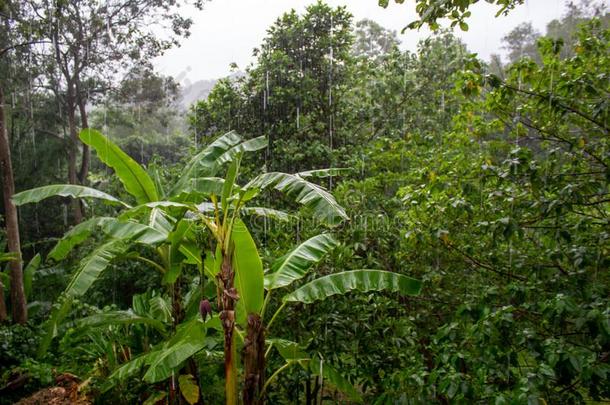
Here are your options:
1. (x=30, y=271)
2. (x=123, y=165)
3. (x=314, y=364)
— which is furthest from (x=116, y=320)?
(x=30, y=271)

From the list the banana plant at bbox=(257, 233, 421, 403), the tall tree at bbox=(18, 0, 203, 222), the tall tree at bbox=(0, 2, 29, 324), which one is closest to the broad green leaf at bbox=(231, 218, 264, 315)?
the banana plant at bbox=(257, 233, 421, 403)

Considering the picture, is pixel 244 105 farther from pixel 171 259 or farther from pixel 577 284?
pixel 577 284

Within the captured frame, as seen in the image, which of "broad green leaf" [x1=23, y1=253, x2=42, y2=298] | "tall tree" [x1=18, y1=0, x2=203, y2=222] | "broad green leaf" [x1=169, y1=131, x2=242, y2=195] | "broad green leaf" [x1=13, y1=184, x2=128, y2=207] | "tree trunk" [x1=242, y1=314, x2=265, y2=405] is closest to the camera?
"tree trunk" [x1=242, y1=314, x2=265, y2=405]

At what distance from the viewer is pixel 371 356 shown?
415 centimetres

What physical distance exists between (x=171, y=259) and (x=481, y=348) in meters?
2.44

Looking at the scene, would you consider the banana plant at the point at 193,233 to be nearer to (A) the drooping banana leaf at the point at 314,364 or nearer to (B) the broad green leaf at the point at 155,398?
(A) the drooping banana leaf at the point at 314,364

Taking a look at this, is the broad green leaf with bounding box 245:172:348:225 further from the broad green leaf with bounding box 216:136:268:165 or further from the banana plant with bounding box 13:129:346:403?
the broad green leaf with bounding box 216:136:268:165

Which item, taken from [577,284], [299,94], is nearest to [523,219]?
[577,284]

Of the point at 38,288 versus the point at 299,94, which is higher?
the point at 299,94

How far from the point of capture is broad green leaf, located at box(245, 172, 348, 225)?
10.7ft

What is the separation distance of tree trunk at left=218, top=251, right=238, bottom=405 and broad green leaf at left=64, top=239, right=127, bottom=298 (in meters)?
0.93

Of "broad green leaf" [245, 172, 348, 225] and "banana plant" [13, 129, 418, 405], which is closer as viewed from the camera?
"broad green leaf" [245, 172, 348, 225]

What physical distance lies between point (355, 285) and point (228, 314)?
3.22 feet

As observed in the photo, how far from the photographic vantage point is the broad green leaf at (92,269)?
11.0 ft
